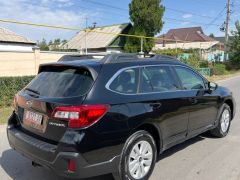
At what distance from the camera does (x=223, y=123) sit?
6.20 m

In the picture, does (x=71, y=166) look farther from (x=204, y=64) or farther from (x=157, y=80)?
(x=204, y=64)

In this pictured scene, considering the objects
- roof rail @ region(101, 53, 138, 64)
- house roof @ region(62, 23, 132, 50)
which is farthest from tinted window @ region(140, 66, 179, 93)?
house roof @ region(62, 23, 132, 50)

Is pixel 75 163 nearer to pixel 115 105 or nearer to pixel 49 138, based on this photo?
pixel 49 138

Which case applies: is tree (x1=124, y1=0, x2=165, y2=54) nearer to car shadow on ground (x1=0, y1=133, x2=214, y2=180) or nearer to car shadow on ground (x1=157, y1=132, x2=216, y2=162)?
car shadow on ground (x1=157, y1=132, x2=216, y2=162)

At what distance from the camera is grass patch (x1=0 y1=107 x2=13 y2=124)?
7648mm

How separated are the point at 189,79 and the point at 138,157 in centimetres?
191

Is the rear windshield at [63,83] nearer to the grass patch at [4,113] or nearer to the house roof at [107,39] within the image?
the grass patch at [4,113]

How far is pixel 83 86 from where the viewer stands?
3562 millimetres

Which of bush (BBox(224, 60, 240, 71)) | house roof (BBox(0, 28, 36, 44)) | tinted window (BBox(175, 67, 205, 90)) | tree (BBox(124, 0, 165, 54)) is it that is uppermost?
tree (BBox(124, 0, 165, 54))

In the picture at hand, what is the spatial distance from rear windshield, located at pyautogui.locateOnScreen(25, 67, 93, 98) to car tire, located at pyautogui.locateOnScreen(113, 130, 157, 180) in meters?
0.87

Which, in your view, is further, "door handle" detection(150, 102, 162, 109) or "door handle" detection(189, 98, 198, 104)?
"door handle" detection(189, 98, 198, 104)

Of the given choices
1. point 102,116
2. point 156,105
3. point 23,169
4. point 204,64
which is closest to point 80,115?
point 102,116

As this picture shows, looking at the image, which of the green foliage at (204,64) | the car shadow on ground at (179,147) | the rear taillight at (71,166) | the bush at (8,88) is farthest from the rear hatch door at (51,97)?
the green foliage at (204,64)

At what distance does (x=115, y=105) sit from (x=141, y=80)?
731 millimetres
